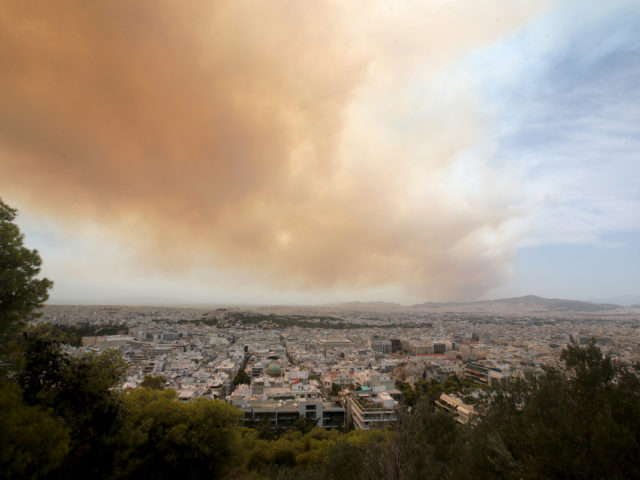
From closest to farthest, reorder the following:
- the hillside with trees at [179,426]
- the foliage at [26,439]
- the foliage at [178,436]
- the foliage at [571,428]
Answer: the foliage at [26,439], the hillside with trees at [179,426], the foliage at [571,428], the foliage at [178,436]

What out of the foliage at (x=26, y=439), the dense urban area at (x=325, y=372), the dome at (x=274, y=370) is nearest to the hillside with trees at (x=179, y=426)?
the foliage at (x=26, y=439)

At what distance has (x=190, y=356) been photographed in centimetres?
4678

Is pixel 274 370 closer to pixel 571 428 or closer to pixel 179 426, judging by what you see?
pixel 179 426

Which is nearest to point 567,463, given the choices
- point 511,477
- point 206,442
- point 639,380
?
point 511,477

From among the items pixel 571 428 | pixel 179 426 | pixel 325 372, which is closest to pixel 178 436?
pixel 179 426

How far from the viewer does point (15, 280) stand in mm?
5496

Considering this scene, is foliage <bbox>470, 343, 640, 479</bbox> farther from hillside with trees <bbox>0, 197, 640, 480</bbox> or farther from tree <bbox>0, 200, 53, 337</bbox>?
tree <bbox>0, 200, 53, 337</bbox>

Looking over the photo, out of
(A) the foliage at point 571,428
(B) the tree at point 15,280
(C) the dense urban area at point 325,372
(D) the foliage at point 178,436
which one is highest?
(B) the tree at point 15,280

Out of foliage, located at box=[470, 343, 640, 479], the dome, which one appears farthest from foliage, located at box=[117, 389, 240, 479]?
the dome

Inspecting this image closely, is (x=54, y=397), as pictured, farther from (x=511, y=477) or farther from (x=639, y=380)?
(x=639, y=380)

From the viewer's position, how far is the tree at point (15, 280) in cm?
545

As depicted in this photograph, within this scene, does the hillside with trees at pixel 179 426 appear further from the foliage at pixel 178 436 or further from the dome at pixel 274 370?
the dome at pixel 274 370

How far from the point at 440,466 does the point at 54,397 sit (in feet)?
29.5

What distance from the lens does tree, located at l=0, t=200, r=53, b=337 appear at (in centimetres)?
545
